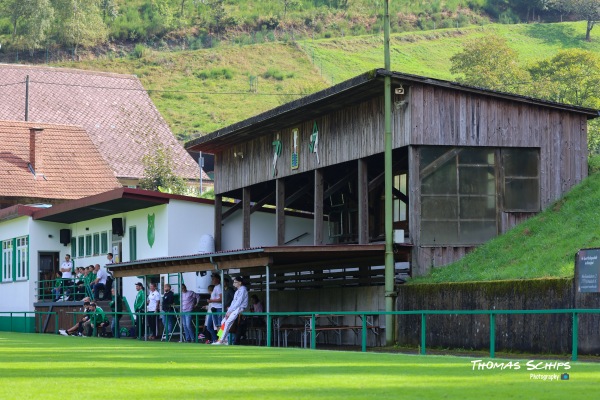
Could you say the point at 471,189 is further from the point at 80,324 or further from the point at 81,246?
the point at 81,246

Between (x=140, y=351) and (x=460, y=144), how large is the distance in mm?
10636

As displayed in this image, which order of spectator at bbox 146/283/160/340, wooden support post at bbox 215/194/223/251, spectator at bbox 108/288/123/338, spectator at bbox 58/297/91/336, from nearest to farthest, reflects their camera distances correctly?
spectator at bbox 146/283/160/340 < spectator at bbox 108/288/123/338 < spectator at bbox 58/297/91/336 < wooden support post at bbox 215/194/223/251

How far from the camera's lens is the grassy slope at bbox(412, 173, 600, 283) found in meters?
26.3

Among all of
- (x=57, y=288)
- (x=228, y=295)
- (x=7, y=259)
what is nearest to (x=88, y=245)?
(x=57, y=288)

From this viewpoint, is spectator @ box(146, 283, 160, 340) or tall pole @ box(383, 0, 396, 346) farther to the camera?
spectator @ box(146, 283, 160, 340)

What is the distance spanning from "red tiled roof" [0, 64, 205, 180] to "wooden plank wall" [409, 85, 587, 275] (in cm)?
4107

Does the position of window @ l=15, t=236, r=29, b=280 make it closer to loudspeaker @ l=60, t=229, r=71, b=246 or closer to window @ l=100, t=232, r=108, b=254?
loudspeaker @ l=60, t=229, r=71, b=246

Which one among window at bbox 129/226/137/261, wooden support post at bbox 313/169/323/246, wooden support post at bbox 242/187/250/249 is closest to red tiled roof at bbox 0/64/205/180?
window at bbox 129/226/137/261

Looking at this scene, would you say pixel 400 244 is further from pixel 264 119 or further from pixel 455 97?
pixel 264 119

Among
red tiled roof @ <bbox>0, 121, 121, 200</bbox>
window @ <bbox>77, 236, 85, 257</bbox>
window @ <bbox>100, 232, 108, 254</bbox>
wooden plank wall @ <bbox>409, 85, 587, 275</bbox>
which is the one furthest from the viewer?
red tiled roof @ <bbox>0, 121, 121, 200</bbox>

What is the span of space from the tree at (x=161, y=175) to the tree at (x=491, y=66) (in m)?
26.3

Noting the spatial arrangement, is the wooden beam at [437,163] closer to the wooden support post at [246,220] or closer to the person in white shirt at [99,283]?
the wooden support post at [246,220]

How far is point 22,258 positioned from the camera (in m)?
47.4

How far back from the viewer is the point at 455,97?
30406 mm
